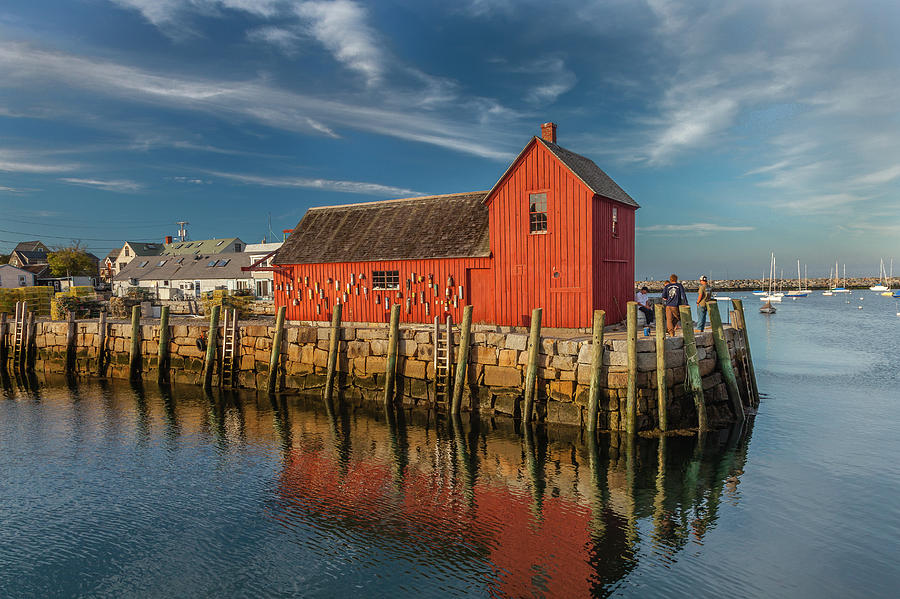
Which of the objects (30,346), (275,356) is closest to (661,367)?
(275,356)

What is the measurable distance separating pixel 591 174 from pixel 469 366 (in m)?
9.13

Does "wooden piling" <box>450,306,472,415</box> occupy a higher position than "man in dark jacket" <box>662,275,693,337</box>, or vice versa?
"man in dark jacket" <box>662,275,693,337</box>

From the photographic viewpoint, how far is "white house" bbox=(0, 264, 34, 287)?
6334cm

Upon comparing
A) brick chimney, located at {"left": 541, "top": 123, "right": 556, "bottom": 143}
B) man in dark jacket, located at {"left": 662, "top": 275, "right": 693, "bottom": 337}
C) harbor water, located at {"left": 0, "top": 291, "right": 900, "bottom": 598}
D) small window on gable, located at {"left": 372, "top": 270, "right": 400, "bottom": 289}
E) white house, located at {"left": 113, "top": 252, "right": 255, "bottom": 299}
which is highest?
brick chimney, located at {"left": 541, "top": 123, "right": 556, "bottom": 143}

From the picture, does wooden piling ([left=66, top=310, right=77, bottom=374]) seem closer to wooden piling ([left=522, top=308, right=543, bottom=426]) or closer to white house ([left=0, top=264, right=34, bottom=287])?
wooden piling ([left=522, top=308, right=543, bottom=426])

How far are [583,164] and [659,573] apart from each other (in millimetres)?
16797

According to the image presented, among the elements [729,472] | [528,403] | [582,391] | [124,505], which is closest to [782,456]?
[729,472]

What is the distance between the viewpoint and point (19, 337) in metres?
28.2

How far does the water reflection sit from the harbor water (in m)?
0.05

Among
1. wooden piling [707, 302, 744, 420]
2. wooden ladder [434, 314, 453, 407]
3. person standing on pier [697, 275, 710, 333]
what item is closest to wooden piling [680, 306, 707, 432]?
wooden piling [707, 302, 744, 420]

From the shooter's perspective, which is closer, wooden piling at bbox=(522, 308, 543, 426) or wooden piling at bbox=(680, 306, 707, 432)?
wooden piling at bbox=(680, 306, 707, 432)

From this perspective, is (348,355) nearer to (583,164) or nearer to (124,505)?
(124,505)

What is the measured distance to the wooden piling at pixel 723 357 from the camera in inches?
642

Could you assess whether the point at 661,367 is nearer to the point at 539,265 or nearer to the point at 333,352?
the point at 539,265
